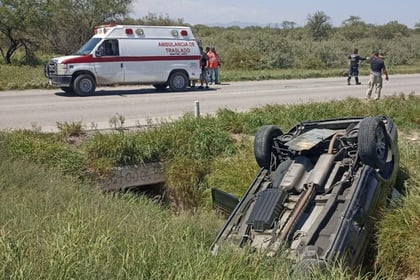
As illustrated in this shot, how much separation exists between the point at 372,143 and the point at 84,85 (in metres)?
13.8

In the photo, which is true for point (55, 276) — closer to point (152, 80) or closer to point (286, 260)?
point (286, 260)

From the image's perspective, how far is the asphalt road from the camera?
13.1 meters

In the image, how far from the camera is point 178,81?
20547mm

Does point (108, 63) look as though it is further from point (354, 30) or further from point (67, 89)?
point (354, 30)

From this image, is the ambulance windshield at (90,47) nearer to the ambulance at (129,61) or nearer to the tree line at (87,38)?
the ambulance at (129,61)

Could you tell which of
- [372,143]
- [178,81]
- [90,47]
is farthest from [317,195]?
[178,81]

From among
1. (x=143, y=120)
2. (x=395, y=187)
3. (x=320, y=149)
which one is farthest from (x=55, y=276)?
(x=143, y=120)

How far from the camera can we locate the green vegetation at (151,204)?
4121mm

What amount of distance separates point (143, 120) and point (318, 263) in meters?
8.24

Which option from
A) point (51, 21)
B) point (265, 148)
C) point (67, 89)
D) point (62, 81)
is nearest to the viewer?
point (265, 148)

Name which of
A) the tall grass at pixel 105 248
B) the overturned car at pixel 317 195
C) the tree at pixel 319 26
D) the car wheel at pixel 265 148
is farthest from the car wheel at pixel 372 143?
the tree at pixel 319 26

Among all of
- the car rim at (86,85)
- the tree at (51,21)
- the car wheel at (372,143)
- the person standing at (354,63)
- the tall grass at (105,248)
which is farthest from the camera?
the tree at (51,21)

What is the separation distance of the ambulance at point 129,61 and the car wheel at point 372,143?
13351mm

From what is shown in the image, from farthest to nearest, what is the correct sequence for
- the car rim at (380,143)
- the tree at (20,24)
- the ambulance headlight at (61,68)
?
→ 1. the tree at (20,24)
2. the ambulance headlight at (61,68)
3. the car rim at (380,143)
